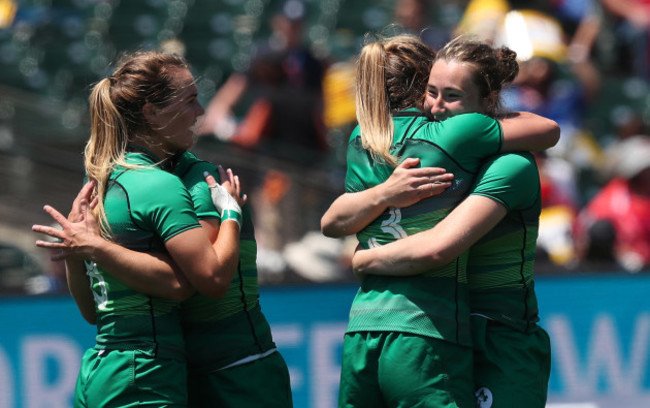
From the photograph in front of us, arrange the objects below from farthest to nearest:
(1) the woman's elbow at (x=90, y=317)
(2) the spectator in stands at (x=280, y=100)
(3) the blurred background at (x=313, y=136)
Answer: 1. (2) the spectator in stands at (x=280, y=100)
2. (3) the blurred background at (x=313, y=136)
3. (1) the woman's elbow at (x=90, y=317)

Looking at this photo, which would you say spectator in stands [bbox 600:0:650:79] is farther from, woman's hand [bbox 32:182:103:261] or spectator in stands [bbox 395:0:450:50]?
woman's hand [bbox 32:182:103:261]

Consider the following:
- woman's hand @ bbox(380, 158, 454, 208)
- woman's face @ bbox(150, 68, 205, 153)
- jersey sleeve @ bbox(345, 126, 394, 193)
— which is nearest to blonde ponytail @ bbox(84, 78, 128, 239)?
woman's face @ bbox(150, 68, 205, 153)

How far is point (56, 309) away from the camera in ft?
14.5

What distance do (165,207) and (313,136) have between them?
4645 millimetres

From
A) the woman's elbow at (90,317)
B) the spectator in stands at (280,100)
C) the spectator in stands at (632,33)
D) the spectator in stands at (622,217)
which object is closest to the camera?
the woman's elbow at (90,317)

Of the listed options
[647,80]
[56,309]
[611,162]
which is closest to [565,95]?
[611,162]

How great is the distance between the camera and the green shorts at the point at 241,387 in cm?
255

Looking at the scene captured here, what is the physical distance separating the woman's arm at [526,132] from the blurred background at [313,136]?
2182 millimetres

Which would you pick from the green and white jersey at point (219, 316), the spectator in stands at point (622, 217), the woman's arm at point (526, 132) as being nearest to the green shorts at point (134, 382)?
the green and white jersey at point (219, 316)

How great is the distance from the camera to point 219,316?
258 centimetres

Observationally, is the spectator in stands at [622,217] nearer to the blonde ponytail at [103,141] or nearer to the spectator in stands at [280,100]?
the spectator in stands at [280,100]

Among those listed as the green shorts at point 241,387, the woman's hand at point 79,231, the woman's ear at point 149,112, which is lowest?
the green shorts at point 241,387

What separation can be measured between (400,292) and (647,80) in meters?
6.62

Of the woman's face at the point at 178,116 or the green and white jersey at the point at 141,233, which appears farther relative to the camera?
the woman's face at the point at 178,116
